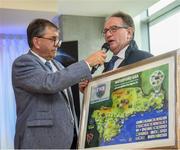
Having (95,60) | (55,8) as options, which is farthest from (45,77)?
(55,8)

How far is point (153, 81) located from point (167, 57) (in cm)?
9

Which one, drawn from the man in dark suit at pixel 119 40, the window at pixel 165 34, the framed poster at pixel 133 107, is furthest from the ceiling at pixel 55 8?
the framed poster at pixel 133 107

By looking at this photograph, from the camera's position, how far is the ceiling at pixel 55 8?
3348 mm

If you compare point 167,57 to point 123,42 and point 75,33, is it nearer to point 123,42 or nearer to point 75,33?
point 123,42

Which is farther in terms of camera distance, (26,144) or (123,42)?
(123,42)

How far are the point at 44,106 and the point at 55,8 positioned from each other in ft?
7.38

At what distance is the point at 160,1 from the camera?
144 inches

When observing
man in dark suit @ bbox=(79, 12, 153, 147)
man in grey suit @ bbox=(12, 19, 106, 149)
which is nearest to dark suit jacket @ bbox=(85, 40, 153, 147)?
man in dark suit @ bbox=(79, 12, 153, 147)

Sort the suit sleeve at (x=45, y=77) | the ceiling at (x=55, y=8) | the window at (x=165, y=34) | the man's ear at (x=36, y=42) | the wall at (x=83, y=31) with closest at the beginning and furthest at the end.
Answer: the suit sleeve at (x=45, y=77) < the man's ear at (x=36, y=42) < the ceiling at (x=55, y=8) < the window at (x=165, y=34) < the wall at (x=83, y=31)

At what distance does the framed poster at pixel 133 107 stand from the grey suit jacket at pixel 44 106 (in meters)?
0.07

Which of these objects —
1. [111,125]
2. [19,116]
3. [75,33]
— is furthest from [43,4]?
[111,125]

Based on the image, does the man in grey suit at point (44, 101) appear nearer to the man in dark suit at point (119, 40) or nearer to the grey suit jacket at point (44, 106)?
the grey suit jacket at point (44, 106)

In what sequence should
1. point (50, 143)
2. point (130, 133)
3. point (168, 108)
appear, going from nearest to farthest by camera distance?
point (168, 108), point (130, 133), point (50, 143)

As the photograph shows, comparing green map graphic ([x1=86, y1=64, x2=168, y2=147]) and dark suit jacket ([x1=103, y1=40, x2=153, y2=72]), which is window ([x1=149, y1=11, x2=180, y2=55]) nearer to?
dark suit jacket ([x1=103, y1=40, x2=153, y2=72])
